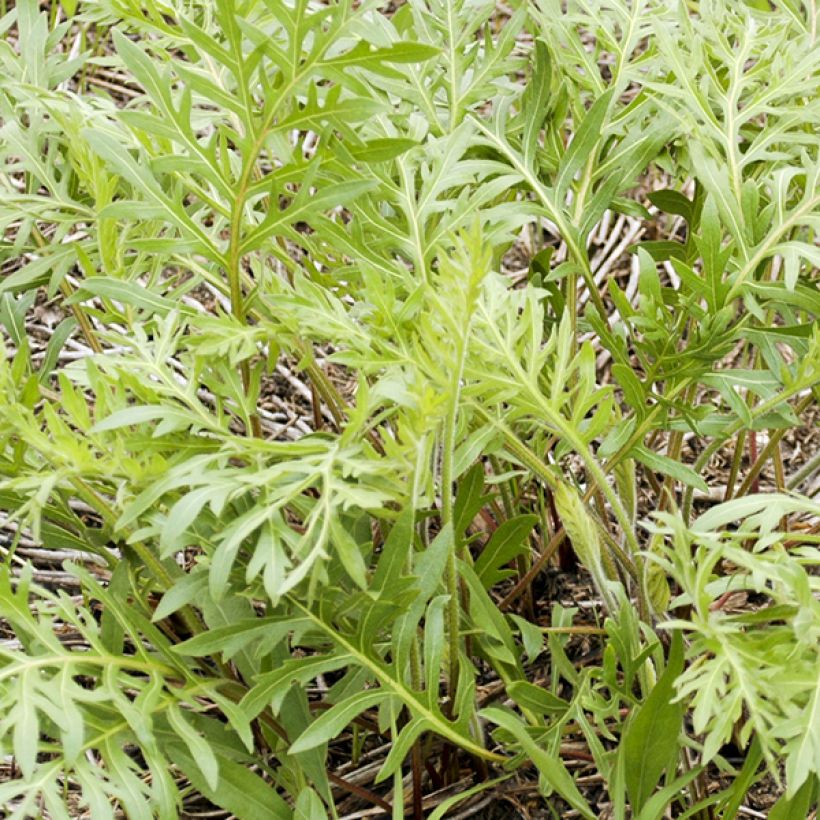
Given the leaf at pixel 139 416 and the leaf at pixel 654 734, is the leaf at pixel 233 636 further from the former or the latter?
the leaf at pixel 654 734

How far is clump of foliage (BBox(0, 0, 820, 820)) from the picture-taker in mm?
996

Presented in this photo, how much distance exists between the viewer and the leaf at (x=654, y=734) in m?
1.08

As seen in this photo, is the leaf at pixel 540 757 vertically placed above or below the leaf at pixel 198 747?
below

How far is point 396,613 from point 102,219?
0.50m

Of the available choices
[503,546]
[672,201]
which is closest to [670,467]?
[503,546]

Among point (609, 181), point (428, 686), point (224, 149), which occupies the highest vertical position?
point (224, 149)

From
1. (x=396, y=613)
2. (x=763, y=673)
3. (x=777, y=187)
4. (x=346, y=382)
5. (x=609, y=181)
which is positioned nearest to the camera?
(x=763, y=673)

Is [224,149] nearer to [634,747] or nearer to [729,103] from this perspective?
[729,103]

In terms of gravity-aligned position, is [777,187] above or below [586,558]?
above

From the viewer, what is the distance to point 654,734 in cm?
111

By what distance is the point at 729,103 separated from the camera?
1.35 m

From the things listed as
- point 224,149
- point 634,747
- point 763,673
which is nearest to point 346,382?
point 224,149

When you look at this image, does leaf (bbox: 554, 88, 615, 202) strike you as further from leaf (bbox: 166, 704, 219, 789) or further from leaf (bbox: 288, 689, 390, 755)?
leaf (bbox: 166, 704, 219, 789)

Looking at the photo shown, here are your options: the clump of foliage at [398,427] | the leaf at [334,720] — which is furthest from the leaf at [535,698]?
the leaf at [334,720]
